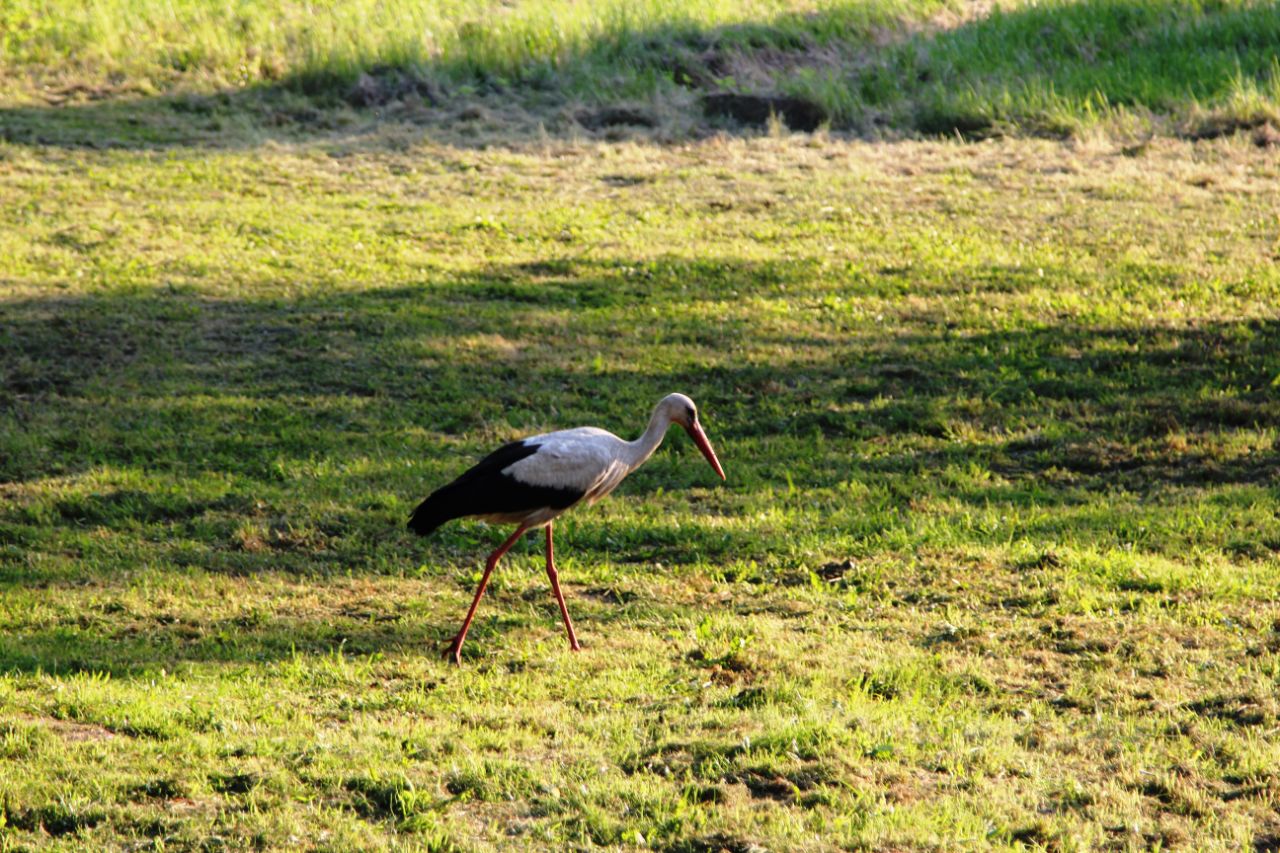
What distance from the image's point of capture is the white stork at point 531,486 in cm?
705

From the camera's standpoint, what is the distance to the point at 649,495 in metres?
9.48

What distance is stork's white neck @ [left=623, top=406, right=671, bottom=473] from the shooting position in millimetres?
7664

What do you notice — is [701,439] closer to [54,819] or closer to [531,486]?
[531,486]

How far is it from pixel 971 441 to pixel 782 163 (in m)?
8.49

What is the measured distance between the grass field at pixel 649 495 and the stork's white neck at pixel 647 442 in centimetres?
68

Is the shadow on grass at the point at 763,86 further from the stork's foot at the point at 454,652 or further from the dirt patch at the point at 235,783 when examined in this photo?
the dirt patch at the point at 235,783

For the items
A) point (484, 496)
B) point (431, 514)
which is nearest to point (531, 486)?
point (484, 496)

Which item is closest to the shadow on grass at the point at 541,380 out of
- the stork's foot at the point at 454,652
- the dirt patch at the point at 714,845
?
the stork's foot at the point at 454,652

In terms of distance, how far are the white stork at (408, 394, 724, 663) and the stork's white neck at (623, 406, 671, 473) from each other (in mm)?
18

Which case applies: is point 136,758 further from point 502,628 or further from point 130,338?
point 130,338

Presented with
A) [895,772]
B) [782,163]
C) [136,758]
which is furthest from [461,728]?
[782,163]

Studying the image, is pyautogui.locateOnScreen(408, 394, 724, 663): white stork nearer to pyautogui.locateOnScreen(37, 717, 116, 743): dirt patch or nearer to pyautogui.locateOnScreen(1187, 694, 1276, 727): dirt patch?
pyautogui.locateOnScreen(37, 717, 116, 743): dirt patch

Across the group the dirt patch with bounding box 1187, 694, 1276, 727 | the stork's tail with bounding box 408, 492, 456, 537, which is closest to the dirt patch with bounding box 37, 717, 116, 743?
the stork's tail with bounding box 408, 492, 456, 537

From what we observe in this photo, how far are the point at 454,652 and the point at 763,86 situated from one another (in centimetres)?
1534
